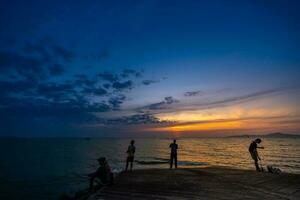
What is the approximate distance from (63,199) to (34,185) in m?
15.1

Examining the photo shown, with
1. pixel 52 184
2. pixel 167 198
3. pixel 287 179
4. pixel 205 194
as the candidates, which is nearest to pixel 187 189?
pixel 205 194

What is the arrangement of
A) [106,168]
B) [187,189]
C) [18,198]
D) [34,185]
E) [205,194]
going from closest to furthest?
[205,194] < [187,189] < [106,168] < [18,198] < [34,185]

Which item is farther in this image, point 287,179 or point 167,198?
point 287,179

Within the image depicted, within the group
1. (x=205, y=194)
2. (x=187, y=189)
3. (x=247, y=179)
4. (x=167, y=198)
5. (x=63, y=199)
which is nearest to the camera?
(x=167, y=198)

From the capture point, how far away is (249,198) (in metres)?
9.58

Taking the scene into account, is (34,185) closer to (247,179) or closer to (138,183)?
(138,183)

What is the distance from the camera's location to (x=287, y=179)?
1369 cm

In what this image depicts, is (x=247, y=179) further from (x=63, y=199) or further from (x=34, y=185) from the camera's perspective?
(x=34, y=185)

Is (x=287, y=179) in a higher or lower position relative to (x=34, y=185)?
higher

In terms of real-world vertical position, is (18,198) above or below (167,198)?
below

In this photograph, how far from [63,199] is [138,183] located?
25.1ft

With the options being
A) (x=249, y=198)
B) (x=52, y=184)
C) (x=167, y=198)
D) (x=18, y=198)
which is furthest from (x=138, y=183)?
(x=52, y=184)

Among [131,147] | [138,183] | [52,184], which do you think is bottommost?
[52,184]

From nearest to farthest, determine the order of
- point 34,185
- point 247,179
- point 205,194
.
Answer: point 205,194, point 247,179, point 34,185
